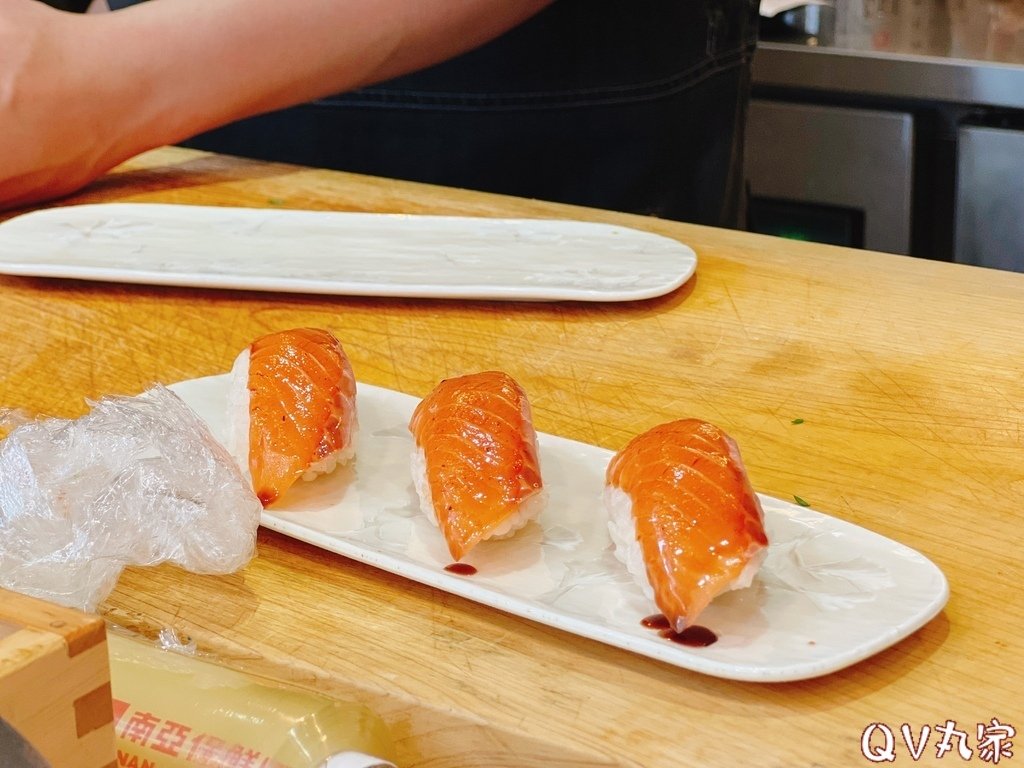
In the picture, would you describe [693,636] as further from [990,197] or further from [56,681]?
[990,197]

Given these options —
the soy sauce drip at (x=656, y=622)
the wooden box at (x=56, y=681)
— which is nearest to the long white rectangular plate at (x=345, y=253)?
the soy sauce drip at (x=656, y=622)

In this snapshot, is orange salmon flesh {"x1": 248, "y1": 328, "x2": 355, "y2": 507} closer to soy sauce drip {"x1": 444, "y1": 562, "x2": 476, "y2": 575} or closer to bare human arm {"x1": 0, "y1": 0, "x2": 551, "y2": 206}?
soy sauce drip {"x1": 444, "y1": 562, "x2": 476, "y2": 575}

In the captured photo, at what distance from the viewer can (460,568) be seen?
0.89 meters

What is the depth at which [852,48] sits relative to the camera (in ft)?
8.68

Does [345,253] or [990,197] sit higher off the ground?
[345,253]

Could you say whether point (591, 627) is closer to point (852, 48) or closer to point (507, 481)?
point (507, 481)

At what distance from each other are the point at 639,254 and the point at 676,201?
63cm

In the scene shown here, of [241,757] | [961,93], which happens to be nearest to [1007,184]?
[961,93]

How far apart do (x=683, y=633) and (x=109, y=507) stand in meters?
0.46

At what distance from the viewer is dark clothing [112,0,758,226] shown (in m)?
1.93

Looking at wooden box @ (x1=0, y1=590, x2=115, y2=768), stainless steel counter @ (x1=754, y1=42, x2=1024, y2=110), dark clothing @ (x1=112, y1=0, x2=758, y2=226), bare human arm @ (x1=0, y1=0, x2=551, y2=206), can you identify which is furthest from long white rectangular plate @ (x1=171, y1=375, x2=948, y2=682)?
stainless steel counter @ (x1=754, y1=42, x2=1024, y2=110)

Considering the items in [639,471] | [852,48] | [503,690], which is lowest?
[503,690]

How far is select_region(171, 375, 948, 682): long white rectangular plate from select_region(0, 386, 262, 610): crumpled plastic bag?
54 mm

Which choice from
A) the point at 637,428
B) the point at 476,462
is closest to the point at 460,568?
the point at 476,462
